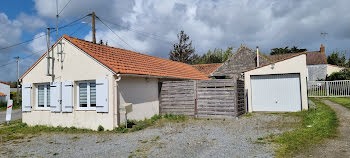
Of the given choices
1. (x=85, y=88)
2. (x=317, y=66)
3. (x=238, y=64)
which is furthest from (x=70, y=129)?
(x=317, y=66)

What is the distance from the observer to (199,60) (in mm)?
56875

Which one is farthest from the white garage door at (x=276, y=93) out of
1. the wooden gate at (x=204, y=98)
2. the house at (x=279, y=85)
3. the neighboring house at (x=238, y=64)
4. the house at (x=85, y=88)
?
the neighboring house at (x=238, y=64)

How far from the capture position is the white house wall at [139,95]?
10039 mm

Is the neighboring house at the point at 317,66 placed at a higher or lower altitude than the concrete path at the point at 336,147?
higher

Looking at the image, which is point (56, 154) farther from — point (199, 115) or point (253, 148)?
point (199, 115)

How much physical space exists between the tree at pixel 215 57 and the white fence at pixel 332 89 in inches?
1326

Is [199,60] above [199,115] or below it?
above

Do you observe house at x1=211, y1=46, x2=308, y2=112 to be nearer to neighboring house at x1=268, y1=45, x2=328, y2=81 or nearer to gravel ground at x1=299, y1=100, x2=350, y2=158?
gravel ground at x1=299, y1=100, x2=350, y2=158

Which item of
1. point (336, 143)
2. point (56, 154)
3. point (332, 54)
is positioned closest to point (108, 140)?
point (56, 154)

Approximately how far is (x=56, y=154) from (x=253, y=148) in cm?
551

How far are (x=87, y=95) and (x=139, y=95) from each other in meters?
2.35

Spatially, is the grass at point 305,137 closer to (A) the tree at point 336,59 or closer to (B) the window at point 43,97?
(B) the window at point 43,97

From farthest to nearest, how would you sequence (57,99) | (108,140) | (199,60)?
(199,60) → (57,99) → (108,140)

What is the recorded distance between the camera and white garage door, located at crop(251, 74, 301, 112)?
12.8 metres
